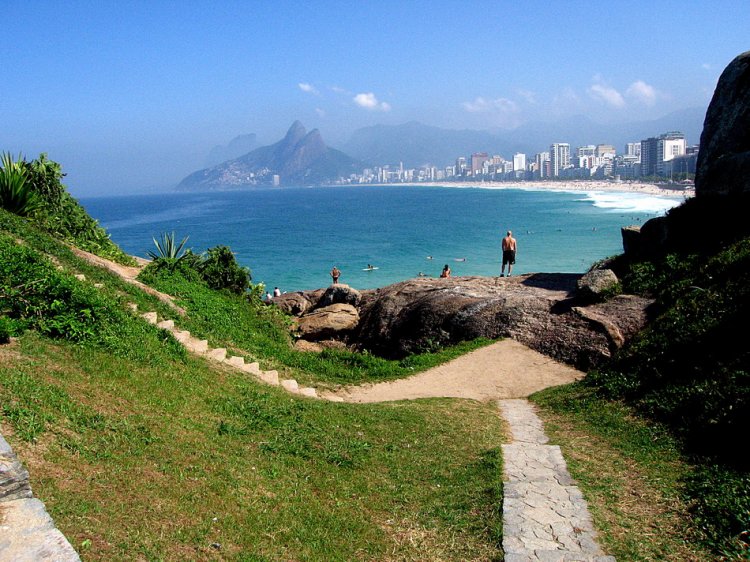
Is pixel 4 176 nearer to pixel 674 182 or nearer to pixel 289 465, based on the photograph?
pixel 289 465

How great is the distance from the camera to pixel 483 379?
14391mm

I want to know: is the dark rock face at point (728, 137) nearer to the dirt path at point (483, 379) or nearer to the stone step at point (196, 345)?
the dirt path at point (483, 379)

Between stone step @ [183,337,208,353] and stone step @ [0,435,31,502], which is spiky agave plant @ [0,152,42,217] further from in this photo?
stone step @ [0,435,31,502]

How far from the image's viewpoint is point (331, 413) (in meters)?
10.0

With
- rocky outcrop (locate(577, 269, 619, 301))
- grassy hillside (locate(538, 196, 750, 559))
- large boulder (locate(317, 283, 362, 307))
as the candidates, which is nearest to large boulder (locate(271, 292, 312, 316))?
large boulder (locate(317, 283, 362, 307))

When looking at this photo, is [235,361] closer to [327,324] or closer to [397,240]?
[327,324]

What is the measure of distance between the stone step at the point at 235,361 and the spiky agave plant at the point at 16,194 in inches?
374

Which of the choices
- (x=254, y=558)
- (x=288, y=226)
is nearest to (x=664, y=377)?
(x=254, y=558)

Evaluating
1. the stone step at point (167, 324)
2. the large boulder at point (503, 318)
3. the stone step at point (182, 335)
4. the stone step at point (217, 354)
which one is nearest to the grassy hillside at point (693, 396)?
the large boulder at point (503, 318)

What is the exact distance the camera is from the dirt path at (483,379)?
13.5 m

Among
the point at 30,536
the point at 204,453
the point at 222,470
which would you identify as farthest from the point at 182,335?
the point at 30,536

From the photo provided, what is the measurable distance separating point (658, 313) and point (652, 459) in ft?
25.4

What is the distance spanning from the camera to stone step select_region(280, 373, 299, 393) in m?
12.3

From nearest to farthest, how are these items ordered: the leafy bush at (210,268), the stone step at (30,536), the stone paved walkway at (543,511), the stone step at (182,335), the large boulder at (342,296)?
the stone step at (30,536) → the stone paved walkway at (543,511) → the stone step at (182,335) → the leafy bush at (210,268) → the large boulder at (342,296)
